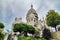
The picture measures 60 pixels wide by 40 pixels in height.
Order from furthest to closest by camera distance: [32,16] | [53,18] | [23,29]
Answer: [32,16] < [53,18] < [23,29]

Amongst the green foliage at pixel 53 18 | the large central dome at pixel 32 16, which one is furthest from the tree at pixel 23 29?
the large central dome at pixel 32 16

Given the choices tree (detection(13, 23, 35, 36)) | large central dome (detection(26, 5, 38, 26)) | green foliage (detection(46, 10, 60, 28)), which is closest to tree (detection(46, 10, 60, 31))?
green foliage (detection(46, 10, 60, 28))

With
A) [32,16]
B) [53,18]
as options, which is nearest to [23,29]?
[53,18]

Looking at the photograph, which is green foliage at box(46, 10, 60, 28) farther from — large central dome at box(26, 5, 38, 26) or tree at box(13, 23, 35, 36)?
large central dome at box(26, 5, 38, 26)

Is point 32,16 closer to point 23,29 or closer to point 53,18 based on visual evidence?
point 53,18

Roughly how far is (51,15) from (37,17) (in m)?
5.89

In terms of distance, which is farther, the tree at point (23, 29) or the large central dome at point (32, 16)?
the large central dome at point (32, 16)

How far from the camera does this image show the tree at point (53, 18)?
26.3 meters

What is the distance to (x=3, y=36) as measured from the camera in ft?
77.9

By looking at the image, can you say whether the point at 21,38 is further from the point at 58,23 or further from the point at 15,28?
the point at 58,23

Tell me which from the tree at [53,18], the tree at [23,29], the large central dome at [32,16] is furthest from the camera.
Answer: the large central dome at [32,16]

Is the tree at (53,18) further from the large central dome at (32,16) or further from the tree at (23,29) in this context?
the large central dome at (32,16)

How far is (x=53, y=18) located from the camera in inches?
1051

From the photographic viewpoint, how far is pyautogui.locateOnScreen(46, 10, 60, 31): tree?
86.3ft
